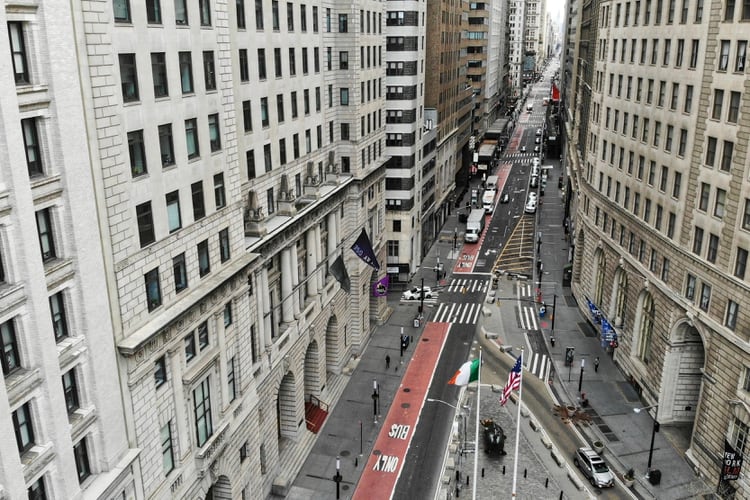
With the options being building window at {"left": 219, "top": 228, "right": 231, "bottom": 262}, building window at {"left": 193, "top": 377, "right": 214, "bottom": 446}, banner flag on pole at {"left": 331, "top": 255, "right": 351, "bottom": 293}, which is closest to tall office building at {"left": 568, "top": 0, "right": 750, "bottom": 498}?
banner flag on pole at {"left": 331, "top": 255, "right": 351, "bottom": 293}

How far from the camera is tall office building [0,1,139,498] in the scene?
24484 millimetres

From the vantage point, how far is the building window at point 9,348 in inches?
992

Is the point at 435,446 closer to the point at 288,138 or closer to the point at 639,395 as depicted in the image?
the point at 639,395

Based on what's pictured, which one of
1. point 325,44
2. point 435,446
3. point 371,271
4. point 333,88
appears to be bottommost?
point 435,446

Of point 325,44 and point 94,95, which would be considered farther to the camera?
point 325,44

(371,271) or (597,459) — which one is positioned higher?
(371,271)

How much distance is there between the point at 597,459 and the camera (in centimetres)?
5288

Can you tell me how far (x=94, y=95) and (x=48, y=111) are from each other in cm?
274

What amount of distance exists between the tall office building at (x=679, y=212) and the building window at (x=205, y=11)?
127 ft

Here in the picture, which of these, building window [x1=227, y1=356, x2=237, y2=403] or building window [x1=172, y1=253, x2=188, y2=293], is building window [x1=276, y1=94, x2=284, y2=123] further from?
building window [x1=227, y1=356, x2=237, y2=403]

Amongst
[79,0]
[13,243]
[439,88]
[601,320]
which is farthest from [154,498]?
[439,88]

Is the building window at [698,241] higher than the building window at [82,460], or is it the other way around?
the building window at [698,241]

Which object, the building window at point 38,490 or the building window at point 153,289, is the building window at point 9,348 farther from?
the building window at point 153,289

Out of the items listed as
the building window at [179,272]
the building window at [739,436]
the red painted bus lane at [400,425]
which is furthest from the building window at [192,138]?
the building window at [739,436]
